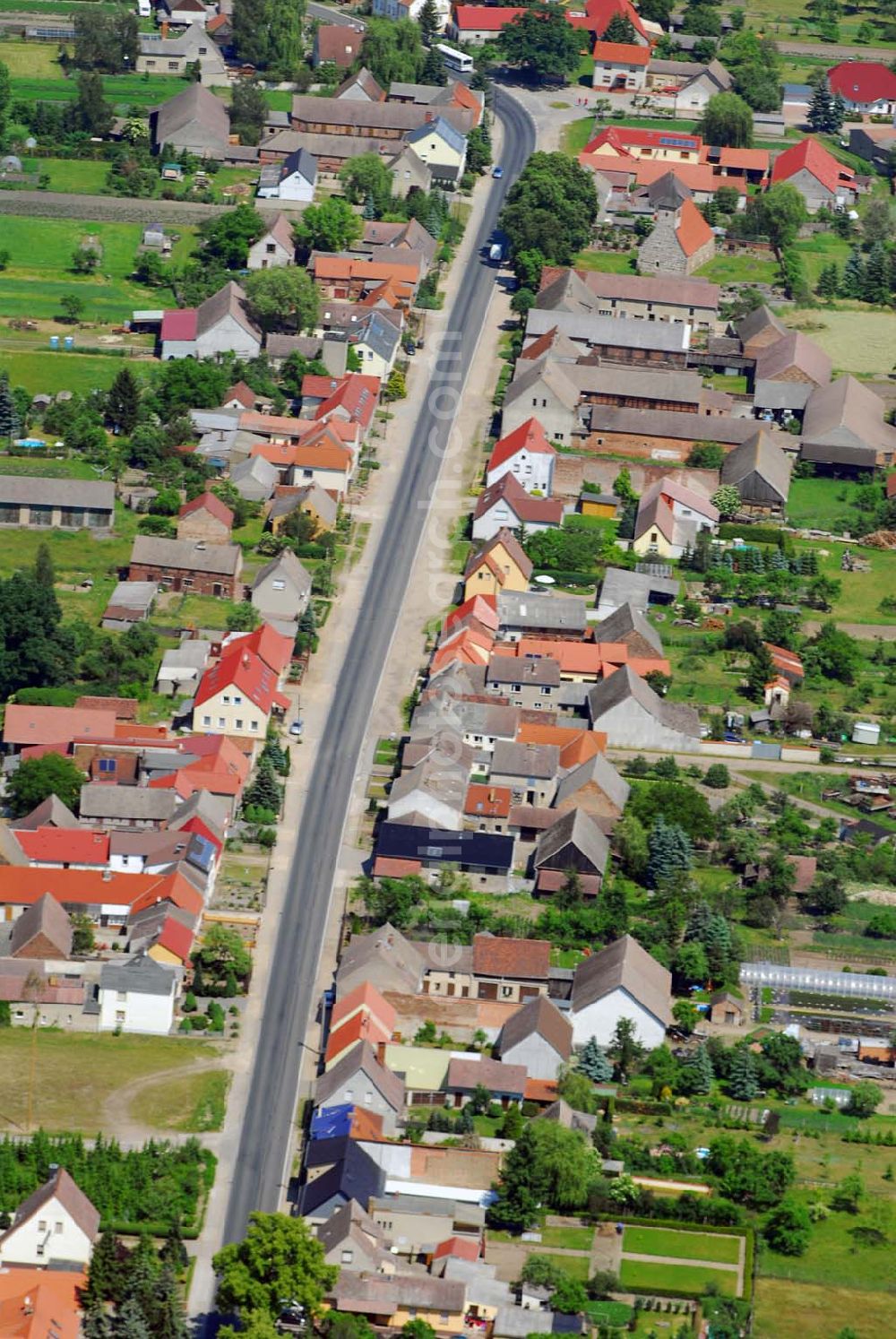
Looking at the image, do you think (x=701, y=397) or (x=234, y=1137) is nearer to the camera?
(x=234, y=1137)

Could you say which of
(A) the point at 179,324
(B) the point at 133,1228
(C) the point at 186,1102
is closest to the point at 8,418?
(A) the point at 179,324

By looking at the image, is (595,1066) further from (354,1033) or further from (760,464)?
(760,464)

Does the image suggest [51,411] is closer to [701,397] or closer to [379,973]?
[701,397]

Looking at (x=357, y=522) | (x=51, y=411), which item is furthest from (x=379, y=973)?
(x=51, y=411)

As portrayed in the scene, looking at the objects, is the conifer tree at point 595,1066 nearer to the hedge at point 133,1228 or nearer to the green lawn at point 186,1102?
the green lawn at point 186,1102

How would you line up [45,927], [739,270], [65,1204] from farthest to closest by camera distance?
[739,270], [45,927], [65,1204]

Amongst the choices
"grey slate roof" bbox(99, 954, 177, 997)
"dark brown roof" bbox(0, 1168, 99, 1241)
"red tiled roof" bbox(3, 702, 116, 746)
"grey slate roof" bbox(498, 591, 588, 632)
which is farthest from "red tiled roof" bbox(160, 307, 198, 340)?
"dark brown roof" bbox(0, 1168, 99, 1241)

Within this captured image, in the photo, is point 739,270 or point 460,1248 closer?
point 460,1248
